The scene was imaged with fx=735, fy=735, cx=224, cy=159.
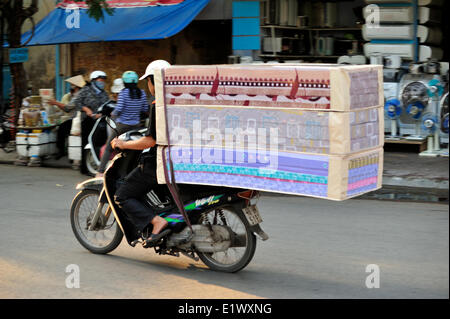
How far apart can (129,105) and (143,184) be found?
406cm

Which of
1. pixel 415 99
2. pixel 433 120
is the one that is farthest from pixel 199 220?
pixel 415 99

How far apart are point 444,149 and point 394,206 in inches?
156

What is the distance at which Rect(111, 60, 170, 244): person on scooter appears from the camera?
5.81 m

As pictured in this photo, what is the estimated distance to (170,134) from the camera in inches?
223

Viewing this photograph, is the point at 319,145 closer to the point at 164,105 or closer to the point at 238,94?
the point at 238,94

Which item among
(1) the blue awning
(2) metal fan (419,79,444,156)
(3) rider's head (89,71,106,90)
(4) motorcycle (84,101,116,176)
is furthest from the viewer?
(1) the blue awning

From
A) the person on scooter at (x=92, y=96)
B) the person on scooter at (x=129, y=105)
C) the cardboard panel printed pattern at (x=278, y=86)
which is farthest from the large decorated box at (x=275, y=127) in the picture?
the person on scooter at (x=92, y=96)

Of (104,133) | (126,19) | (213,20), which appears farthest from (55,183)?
(213,20)

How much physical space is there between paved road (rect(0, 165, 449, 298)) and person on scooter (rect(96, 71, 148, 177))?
1.65 meters

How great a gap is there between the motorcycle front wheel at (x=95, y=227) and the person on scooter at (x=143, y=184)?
43cm

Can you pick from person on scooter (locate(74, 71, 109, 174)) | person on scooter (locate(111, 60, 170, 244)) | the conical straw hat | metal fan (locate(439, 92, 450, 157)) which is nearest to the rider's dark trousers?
person on scooter (locate(111, 60, 170, 244))

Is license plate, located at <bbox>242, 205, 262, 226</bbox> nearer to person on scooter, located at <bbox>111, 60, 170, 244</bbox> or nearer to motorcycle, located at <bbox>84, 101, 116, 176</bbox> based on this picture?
person on scooter, located at <bbox>111, 60, 170, 244</bbox>

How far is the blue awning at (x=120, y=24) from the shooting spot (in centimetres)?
1354

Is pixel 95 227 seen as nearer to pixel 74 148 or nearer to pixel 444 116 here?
pixel 74 148
